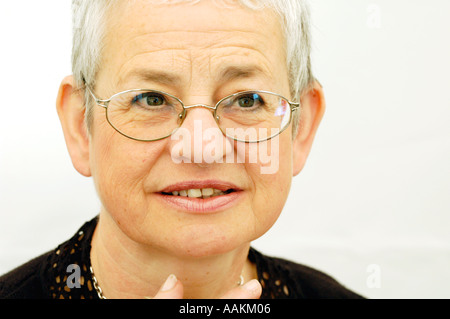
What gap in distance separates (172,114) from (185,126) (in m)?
0.07

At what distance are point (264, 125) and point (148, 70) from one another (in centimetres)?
44

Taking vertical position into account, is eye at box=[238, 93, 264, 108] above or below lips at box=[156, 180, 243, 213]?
above

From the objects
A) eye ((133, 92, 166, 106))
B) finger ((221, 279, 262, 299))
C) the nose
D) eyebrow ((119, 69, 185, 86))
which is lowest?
finger ((221, 279, 262, 299))

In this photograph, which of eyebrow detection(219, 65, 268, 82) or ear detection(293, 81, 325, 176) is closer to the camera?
eyebrow detection(219, 65, 268, 82)

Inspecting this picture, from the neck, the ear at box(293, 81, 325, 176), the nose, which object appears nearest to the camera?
the nose

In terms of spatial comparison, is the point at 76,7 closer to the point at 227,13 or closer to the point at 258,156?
the point at 227,13

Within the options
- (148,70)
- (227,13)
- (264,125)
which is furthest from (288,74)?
(148,70)

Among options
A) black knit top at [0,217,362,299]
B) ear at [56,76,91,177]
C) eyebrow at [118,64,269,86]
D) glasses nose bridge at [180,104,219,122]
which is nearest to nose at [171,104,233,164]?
glasses nose bridge at [180,104,219,122]

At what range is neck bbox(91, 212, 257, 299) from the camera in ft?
7.06

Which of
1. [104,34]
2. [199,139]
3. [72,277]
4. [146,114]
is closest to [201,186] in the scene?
[199,139]

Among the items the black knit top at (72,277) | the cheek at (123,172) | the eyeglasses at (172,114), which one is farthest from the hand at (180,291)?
the eyeglasses at (172,114)

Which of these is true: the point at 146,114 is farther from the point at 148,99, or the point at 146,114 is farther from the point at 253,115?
the point at 253,115

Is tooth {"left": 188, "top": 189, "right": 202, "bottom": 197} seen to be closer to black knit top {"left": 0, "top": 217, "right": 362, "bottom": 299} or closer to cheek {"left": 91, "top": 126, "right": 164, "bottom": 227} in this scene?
cheek {"left": 91, "top": 126, "right": 164, "bottom": 227}

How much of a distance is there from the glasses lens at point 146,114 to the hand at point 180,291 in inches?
19.4
